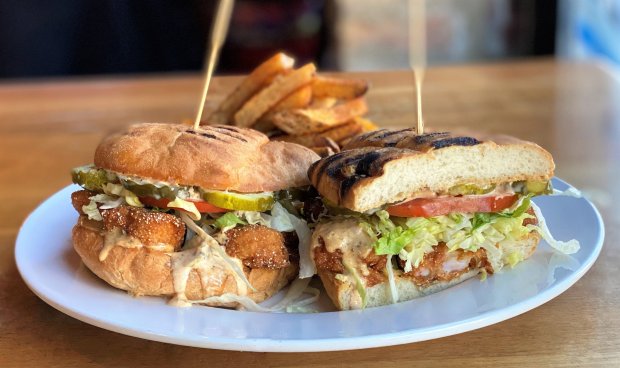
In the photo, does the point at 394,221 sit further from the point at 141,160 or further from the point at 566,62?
the point at 566,62

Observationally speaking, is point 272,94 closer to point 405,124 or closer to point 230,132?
point 230,132

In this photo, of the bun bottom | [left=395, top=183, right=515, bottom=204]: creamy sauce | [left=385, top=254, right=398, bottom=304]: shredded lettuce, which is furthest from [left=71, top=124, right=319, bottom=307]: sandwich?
[left=395, top=183, right=515, bottom=204]: creamy sauce

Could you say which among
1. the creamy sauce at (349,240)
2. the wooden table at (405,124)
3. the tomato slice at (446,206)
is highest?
the tomato slice at (446,206)

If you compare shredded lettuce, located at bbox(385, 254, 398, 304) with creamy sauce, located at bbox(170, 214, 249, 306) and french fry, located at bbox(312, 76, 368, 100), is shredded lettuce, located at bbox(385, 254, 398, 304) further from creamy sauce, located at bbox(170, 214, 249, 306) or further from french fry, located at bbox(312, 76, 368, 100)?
french fry, located at bbox(312, 76, 368, 100)

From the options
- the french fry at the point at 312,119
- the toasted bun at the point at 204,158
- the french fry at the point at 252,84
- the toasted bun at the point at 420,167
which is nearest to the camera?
the toasted bun at the point at 420,167

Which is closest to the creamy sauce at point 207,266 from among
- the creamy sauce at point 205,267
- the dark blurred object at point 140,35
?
the creamy sauce at point 205,267

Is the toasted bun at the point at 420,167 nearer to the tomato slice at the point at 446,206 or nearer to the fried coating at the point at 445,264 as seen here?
the tomato slice at the point at 446,206
